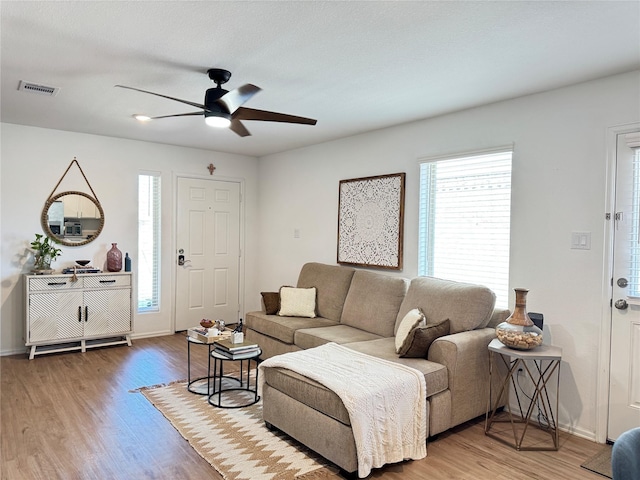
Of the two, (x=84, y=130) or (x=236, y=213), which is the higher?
(x=84, y=130)

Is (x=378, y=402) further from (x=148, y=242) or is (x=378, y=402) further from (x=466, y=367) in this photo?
(x=148, y=242)

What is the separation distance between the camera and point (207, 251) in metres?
6.07

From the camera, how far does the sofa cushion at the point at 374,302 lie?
3.95m

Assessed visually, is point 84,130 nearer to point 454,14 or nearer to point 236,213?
point 236,213

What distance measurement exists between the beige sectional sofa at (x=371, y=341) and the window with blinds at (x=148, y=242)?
68.0 inches

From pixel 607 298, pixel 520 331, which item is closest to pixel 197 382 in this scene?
pixel 520 331

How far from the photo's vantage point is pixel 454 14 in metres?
2.13

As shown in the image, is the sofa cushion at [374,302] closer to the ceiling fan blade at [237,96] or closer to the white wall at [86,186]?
the ceiling fan blade at [237,96]

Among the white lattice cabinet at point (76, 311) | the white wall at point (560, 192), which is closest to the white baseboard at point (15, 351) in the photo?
the white lattice cabinet at point (76, 311)

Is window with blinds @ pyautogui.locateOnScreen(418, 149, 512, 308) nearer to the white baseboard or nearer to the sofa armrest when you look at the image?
the sofa armrest

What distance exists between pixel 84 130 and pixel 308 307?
3215 millimetres

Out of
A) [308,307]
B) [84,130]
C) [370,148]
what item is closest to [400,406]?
[308,307]

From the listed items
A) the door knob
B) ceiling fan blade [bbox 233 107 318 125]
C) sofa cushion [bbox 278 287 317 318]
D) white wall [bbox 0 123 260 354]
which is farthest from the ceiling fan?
white wall [bbox 0 123 260 354]

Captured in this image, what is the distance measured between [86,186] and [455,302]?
4.32 meters
